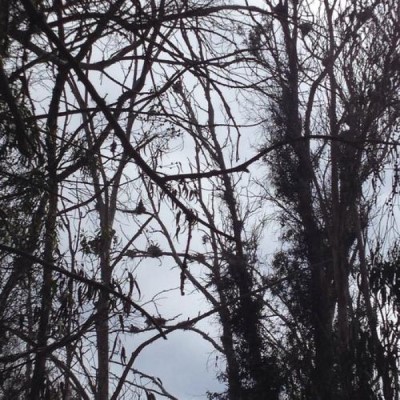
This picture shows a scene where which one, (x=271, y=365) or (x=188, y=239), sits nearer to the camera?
(x=188, y=239)

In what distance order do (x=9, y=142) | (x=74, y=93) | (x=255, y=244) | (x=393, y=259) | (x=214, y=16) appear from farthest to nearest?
(x=255, y=244)
(x=393, y=259)
(x=74, y=93)
(x=214, y=16)
(x=9, y=142)

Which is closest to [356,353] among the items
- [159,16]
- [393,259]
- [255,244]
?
[393,259]

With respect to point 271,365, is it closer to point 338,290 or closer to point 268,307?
point 268,307

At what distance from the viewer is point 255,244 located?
18.0 m

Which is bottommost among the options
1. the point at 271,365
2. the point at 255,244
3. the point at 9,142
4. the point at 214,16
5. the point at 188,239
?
the point at 188,239

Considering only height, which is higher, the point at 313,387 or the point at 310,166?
the point at 310,166

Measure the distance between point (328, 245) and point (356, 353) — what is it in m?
6.64

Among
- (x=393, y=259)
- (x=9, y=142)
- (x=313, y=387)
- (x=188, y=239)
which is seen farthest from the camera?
(x=313, y=387)

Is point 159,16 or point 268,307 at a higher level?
point 268,307

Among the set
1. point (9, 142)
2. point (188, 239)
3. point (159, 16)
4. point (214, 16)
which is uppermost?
point (214, 16)

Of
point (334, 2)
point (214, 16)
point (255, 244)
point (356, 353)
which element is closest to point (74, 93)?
point (214, 16)

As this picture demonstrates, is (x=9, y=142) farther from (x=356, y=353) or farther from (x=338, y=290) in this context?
(x=338, y=290)

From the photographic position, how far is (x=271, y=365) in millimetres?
16719

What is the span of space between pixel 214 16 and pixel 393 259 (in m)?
4.93
